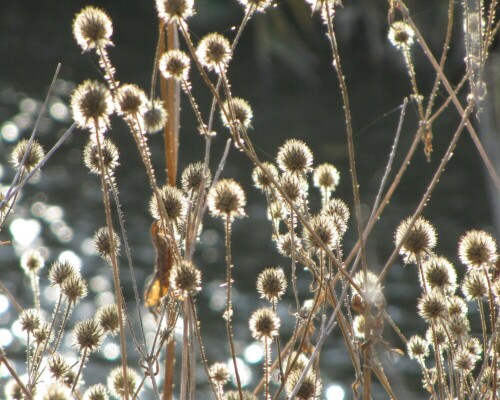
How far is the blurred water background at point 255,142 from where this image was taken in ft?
31.0

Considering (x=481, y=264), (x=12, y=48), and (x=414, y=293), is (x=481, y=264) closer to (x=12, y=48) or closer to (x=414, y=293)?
(x=414, y=293)

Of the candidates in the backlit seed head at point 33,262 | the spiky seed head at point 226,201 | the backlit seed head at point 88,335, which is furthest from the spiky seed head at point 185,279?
the backlit seed head at point 33,262

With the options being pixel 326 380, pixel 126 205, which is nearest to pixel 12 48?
pixel 126 205

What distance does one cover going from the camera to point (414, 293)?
9.70 metres

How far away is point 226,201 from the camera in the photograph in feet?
6.02

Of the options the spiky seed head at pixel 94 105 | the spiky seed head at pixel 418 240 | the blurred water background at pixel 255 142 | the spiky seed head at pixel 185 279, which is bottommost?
the spiky seed head at pixel 185 279

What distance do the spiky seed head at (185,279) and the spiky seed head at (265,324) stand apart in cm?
34

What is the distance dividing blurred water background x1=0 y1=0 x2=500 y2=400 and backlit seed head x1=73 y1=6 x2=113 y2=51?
1.34 meters

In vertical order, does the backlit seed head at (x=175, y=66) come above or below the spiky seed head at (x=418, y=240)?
above

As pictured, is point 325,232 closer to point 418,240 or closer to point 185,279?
point 418,240

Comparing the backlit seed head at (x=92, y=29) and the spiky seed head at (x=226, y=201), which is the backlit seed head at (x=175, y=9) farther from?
the spiky seed head at (x=226, y=201)

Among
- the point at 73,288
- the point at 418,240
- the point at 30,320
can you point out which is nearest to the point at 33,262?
the point at 30,320

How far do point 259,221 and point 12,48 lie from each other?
374 inches

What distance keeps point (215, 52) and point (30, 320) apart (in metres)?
0.81
